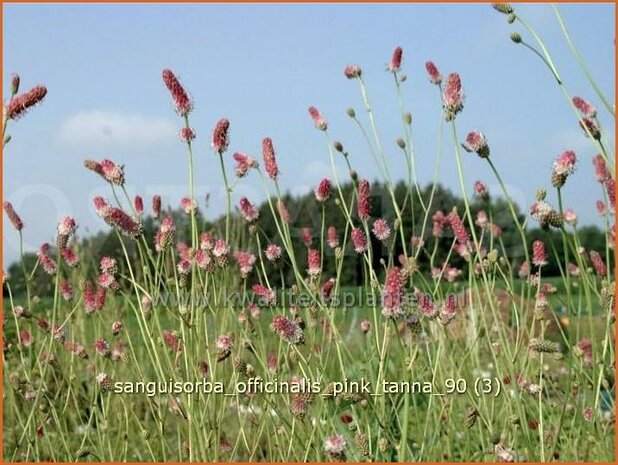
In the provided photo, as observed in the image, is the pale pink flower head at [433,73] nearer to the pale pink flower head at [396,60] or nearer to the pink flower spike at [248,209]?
the pale pink flower head at [396,60]

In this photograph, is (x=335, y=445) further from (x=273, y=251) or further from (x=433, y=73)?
(x=433, y=73)

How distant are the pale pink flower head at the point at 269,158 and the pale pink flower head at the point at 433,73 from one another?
23.8 inches

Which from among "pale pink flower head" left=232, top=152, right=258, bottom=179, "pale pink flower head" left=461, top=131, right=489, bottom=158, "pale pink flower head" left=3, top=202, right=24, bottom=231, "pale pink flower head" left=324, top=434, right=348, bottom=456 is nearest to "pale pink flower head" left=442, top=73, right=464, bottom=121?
"pale pink flower head" left=461, top=131, right=489, bottom=158

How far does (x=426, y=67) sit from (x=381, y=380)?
107 centimetres

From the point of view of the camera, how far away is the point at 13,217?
2.27 m

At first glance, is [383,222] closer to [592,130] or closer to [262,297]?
[262,297]

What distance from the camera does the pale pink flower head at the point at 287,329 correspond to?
167 centimetres

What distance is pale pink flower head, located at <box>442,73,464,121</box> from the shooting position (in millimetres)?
1880

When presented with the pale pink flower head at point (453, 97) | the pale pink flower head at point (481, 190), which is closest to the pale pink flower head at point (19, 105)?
the pale pink flower head at point (453, 97)

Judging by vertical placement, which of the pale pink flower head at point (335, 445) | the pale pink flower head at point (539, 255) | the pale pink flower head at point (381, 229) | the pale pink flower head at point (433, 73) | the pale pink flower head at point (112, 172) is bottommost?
the pale pink flower head at point (335, 445)

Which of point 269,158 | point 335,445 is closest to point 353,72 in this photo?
point 269,158

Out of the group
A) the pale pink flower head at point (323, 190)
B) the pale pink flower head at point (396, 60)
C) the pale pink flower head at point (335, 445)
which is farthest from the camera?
the pale pink flower head at point (396, 60)

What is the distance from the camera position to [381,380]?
168 cm

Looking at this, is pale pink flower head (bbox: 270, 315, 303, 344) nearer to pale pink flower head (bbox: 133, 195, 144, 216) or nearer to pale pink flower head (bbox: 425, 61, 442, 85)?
pale pink flower head (bbox: 133, 195, 144, 216)
